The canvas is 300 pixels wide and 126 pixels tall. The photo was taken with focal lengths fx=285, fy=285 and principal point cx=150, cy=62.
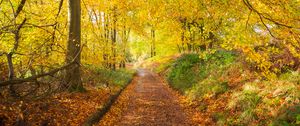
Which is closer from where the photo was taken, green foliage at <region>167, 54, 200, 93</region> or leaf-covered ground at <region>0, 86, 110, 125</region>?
leaf-covered ground at <region>0, 86, 110, 125</region>

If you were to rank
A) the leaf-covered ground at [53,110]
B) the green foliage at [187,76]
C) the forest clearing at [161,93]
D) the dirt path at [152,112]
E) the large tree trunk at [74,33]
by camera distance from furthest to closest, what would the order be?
the green foliage at [187,76] → the large tree trunk at [74,33] → the dirt path at [152,112] → the forest clearing at [161,93] → the leaf-covered ground at [53,110]

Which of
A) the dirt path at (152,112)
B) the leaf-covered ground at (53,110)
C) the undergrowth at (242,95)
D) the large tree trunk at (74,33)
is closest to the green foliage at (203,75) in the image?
the undergrowth at (242,95)

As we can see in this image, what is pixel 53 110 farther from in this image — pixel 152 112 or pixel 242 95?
pixel 242 95

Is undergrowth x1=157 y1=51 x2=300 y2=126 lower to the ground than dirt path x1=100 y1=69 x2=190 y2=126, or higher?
higher

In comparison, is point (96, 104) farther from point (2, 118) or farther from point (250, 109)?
point (250, 109)

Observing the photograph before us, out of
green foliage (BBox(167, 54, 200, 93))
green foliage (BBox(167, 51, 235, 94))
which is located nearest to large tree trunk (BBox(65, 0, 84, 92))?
green foliage (BBox(167, 51, 235, 94))

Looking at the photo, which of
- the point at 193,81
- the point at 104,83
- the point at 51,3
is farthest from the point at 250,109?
the point at 51,3

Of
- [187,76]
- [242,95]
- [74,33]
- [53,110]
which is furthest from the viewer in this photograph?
[187,76]

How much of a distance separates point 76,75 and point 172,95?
23.1 ft

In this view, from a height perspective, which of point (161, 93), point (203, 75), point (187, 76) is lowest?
point (161, 93)

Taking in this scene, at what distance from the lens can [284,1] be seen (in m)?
7.98

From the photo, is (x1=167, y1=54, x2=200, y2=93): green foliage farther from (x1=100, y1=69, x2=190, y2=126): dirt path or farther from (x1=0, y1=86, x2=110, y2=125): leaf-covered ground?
(x1=0, y1=86, x2=110, y2=125): leaf-covered ground

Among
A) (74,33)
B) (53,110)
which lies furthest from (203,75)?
(53,110)

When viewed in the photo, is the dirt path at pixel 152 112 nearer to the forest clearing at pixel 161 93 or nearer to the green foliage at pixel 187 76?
the forest clearing at pixel 161 93
